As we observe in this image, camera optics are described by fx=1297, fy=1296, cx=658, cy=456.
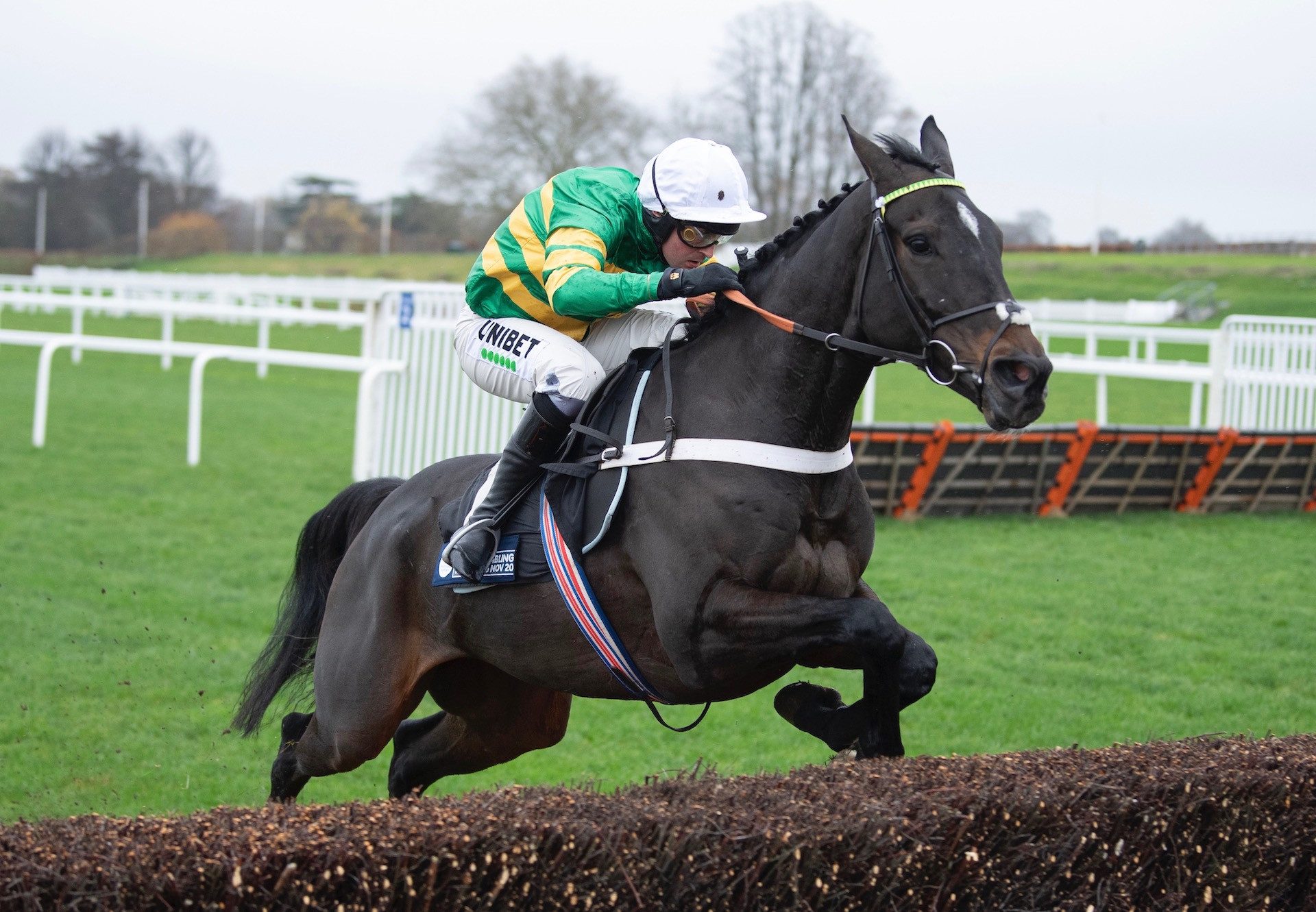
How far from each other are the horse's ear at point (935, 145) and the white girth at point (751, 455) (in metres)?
0.77

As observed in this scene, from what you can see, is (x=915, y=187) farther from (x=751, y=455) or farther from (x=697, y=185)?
(x=751, y=455)

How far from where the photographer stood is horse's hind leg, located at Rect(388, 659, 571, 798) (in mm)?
4168

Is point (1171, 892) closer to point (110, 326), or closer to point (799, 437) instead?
point (799, 437)

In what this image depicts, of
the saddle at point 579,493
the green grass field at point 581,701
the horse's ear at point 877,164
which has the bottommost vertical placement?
the green grass field at point 581,701

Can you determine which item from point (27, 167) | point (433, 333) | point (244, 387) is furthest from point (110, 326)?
point (27, 167)

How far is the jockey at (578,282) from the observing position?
3.40 meters

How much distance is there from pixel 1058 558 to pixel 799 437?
622cm

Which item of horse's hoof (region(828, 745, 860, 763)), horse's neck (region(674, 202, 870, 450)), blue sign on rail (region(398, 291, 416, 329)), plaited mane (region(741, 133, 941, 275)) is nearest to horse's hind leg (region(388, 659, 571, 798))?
horse's hoof (region(828, 745, 860, 763))

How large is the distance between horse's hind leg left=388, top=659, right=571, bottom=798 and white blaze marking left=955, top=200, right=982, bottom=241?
2.03 metres

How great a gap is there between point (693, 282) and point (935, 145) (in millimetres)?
730

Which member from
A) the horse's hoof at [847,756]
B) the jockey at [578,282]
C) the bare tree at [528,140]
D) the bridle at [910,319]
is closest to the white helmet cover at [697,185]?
the jockey at [578,282]

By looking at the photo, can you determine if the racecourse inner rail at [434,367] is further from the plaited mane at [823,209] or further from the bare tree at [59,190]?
the bare tree at [59,190]

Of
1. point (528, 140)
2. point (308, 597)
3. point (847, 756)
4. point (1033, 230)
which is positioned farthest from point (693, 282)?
point (528, 140)

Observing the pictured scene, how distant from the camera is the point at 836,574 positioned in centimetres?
325
